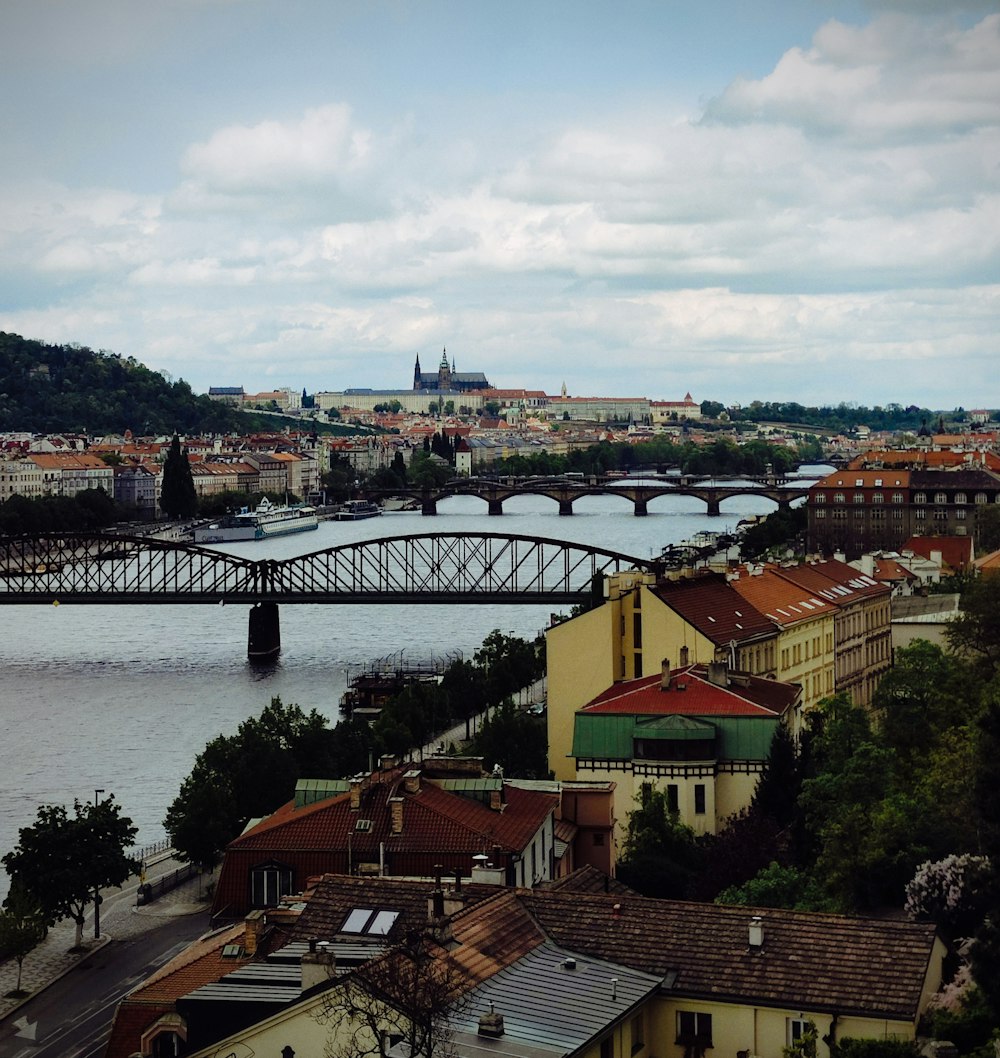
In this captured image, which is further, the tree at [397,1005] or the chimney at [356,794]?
the chimney at [356,794]

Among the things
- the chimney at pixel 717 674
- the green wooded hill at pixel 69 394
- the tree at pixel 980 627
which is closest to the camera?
the chimney at pixel 717 674

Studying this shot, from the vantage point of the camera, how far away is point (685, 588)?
33156 mm

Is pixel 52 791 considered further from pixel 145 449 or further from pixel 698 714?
pixel 145 449

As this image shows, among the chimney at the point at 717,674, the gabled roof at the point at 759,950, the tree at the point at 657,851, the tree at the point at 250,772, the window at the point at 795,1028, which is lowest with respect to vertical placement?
the tree at the point at 250,772

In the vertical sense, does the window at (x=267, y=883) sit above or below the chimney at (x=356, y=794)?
below

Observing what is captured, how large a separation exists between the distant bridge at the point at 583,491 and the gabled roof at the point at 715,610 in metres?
80.9

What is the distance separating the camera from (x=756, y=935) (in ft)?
47.3

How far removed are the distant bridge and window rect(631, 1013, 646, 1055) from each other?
101m

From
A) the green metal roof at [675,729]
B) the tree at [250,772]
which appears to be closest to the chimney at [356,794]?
the green metal roof at [675,729]

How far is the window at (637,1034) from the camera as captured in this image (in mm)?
13844

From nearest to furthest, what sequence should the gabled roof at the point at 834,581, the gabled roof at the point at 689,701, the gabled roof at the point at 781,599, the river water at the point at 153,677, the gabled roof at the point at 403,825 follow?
1. the gabled roof at the point at 403,825
2. the gabled roof at the point at 689,701
3. the gabled roof at the point at 781,599
4. the river water at the point at 153,677
5. the gabled roof at the point at 834,581

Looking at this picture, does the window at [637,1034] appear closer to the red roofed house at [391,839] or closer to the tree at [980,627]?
the red roofed house at [391,839]

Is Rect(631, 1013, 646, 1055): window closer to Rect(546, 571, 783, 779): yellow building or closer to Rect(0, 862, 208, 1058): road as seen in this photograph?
Rect(0, 862, 208, 1058): road

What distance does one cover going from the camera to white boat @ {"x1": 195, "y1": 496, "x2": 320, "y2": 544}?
11669 centimetres
